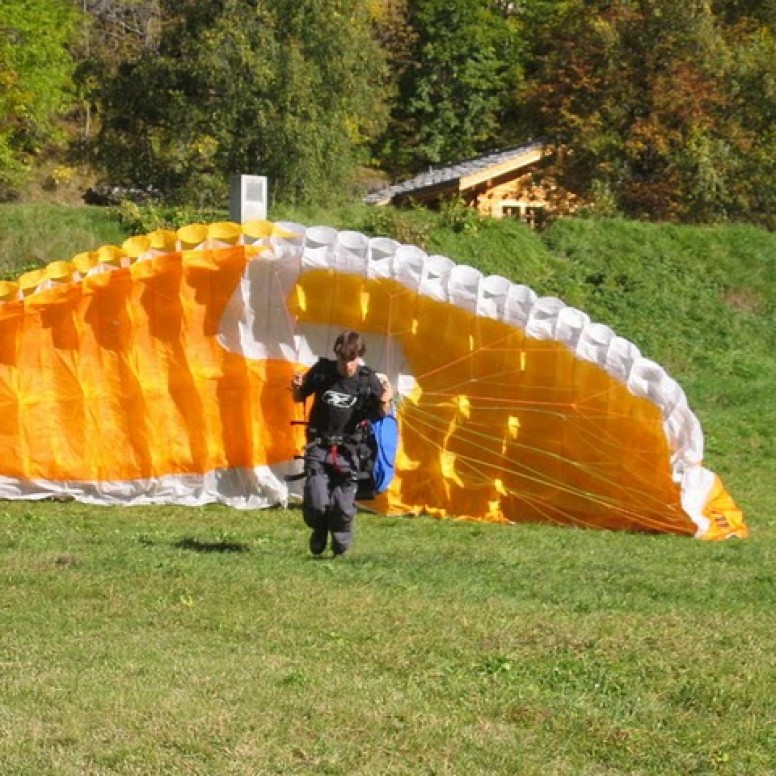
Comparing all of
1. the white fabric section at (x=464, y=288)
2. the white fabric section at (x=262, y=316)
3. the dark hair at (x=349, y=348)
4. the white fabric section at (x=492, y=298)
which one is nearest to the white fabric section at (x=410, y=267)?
the white fabric section at (x=464, y=288)

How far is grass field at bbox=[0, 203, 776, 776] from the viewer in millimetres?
6371

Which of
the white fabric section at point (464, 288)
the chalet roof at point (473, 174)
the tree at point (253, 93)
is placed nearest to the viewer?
the white fabric section at point (464, 288)

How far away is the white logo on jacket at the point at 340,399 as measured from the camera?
11.1 m

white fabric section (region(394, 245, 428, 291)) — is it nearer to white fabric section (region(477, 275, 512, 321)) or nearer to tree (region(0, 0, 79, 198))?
white fabric section (region(477, 275, 512, 321))

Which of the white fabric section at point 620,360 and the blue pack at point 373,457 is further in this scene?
the white fabric section at point 620,360

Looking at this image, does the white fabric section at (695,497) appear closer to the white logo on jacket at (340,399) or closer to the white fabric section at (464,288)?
the white fabric section at (464,288)

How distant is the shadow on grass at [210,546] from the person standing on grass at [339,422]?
92cm

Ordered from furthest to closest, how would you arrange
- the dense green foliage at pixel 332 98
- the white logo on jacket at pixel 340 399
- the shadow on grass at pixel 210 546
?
the dense green foliage at pixel 332 98 → the shadow on grass at pixel 210 546 → the white logo on jacket at pixel 340 399

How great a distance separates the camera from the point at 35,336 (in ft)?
50.3

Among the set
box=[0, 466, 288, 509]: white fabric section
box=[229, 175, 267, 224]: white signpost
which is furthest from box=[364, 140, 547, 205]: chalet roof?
box=[0, 466, 288, 509]: white fabric section

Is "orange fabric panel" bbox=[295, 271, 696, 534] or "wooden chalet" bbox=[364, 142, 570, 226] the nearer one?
"orange fabric panel" bbox=[295, 271, 696, 534]

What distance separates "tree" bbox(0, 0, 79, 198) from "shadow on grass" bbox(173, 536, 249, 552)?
23160 millimetres

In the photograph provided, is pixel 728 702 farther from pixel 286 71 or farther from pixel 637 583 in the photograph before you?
pixel 286 71

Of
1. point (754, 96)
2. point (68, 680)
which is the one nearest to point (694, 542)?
point (68, 680)
